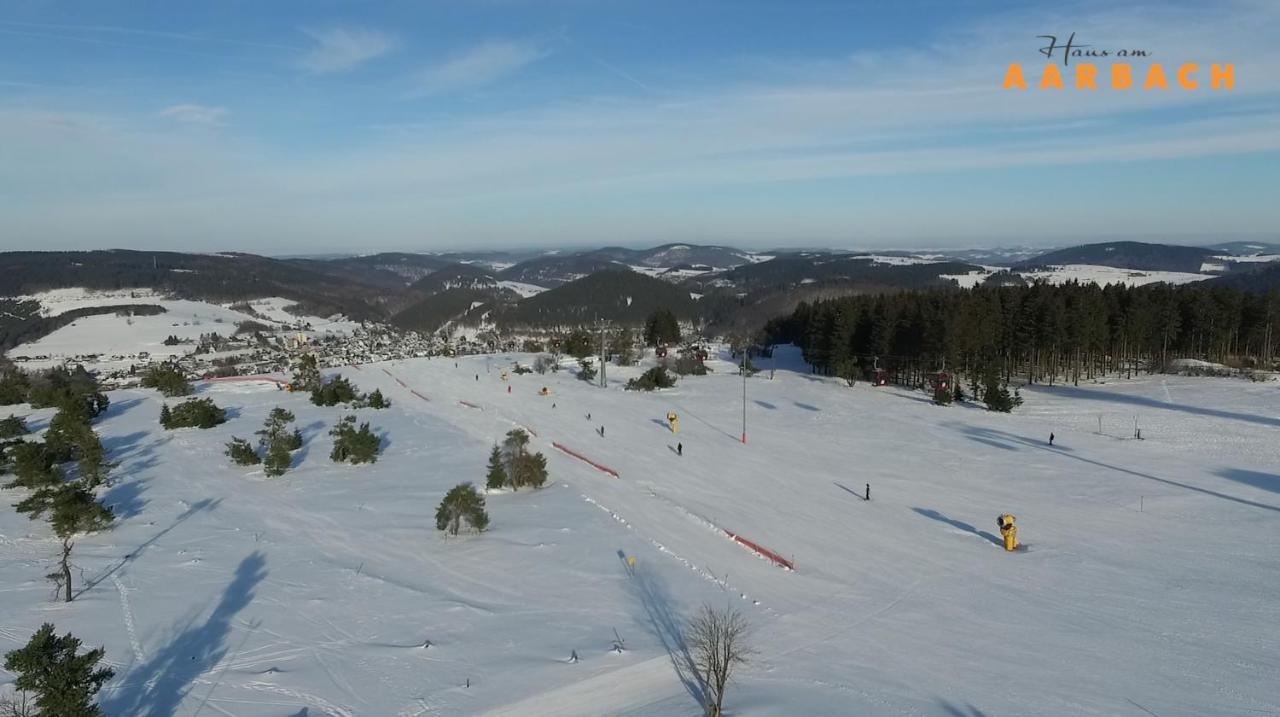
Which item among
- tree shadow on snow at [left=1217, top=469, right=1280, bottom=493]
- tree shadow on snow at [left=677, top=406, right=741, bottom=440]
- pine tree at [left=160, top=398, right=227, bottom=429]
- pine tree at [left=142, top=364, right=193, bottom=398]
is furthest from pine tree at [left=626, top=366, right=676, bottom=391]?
tree shadow on snow at [left=1217, top=469, right=1280, bottom=493]

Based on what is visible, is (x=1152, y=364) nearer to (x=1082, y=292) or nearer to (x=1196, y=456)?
(x=1082, y=292)

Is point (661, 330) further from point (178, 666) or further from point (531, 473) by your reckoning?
point (178, 666)

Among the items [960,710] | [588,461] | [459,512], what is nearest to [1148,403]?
[588,461]

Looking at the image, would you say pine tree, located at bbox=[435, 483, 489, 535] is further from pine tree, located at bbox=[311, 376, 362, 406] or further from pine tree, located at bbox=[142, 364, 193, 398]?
pine tree, located at bbox=[142, 364, 193, 398]

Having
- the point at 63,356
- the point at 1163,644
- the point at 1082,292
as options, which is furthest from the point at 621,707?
the point at 63,356

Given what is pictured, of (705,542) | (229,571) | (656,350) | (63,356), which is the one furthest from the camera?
(63,356)
